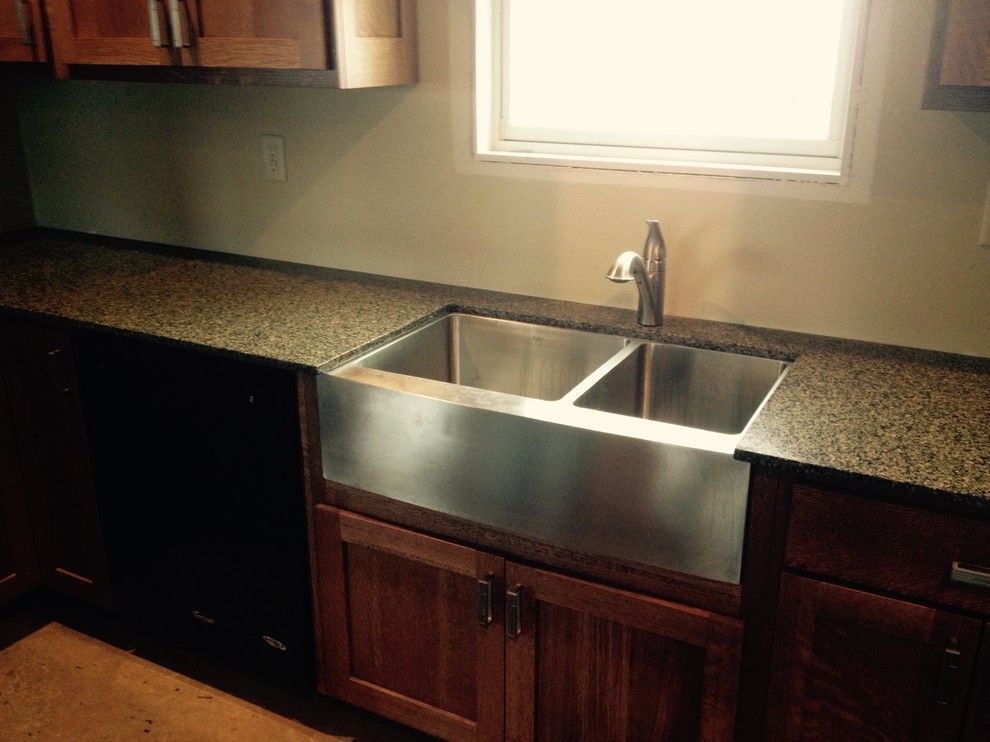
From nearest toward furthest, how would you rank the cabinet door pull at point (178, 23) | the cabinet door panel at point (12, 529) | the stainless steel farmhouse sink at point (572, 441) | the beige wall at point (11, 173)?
the stainless steel farmhouse sink at point (572, 441)
the cabinet door pull at point (178, 23)
the cabinet door panel at point (12, 529)
the beige wall at point (11, 173)

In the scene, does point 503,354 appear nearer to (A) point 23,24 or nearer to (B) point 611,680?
(B) point 611,680

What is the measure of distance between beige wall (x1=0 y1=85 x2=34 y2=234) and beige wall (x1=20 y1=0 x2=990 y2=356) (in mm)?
35

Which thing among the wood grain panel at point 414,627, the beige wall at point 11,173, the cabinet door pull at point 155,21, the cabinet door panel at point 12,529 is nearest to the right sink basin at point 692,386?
the wood grain panel at point 414,627

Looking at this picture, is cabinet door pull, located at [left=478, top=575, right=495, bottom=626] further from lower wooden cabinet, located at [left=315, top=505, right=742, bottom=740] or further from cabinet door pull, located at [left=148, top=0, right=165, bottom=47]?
cabinet door pull, located at [left=148, top=0, right=165, bottom=47]

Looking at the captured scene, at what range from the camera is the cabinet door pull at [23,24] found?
6.76 feet

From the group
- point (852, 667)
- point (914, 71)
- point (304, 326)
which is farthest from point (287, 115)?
point (852, 667)

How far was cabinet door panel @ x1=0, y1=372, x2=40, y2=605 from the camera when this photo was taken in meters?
2.18

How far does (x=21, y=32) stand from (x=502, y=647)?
1.72 metres

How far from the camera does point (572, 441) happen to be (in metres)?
1.46

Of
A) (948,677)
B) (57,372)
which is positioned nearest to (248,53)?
(57,372)

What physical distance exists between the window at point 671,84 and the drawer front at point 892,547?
0.73 m

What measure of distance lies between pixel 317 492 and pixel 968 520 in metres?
1.13

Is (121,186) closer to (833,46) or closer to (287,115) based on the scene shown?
(287,115)

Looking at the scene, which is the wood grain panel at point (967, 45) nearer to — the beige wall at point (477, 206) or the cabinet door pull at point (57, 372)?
the beige wall at point (477, 206)
